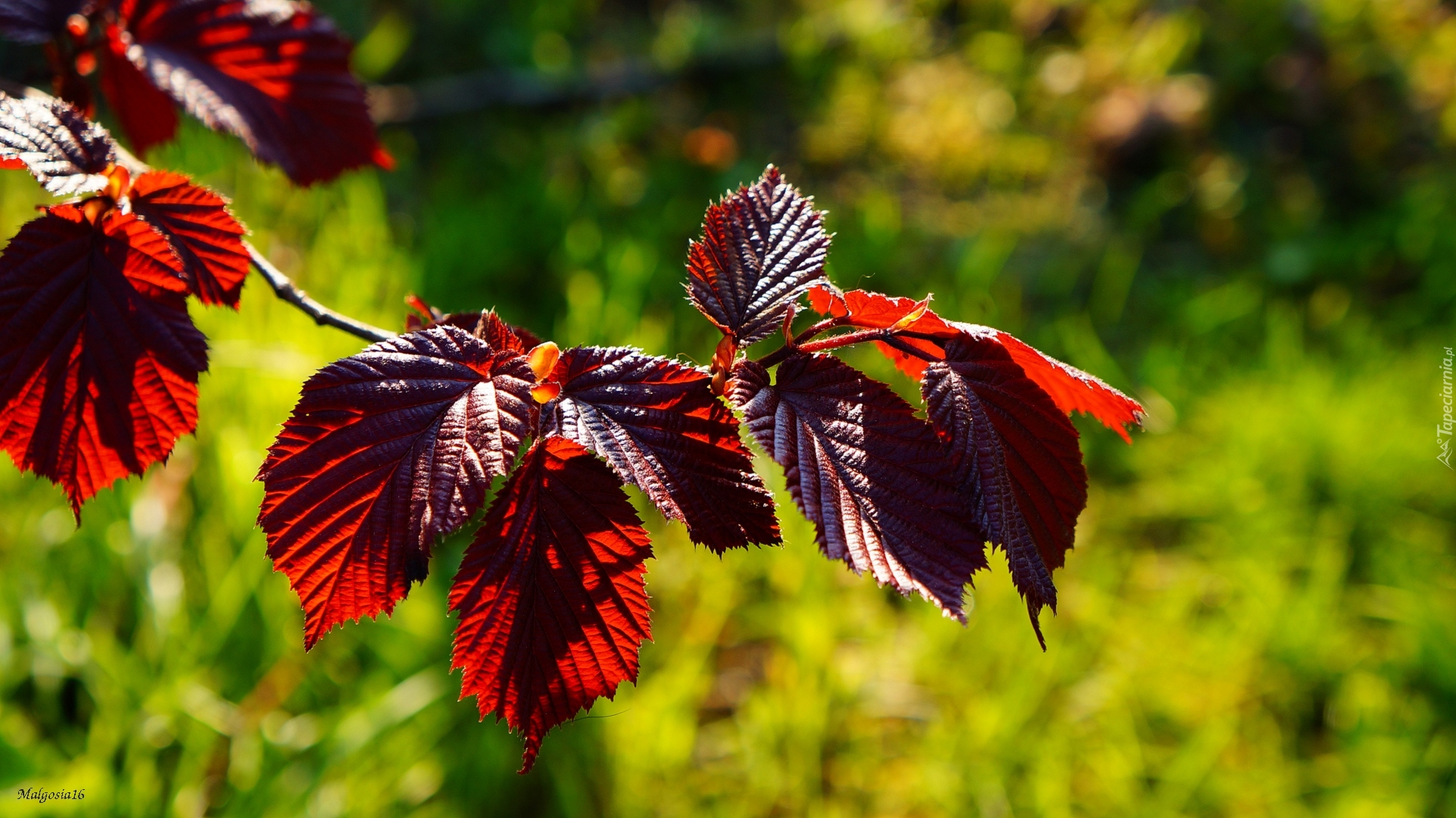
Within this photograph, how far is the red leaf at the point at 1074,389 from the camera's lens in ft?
1.98

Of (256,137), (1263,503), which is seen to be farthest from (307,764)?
(1263,503)

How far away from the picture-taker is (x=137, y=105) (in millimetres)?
946

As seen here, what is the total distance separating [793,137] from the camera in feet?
10.7

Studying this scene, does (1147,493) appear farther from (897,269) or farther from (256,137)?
(256,137)

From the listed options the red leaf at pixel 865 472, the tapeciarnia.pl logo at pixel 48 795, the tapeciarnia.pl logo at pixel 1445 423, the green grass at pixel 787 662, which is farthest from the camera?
the tapeciarnia.pl logo at pixel 1445 423

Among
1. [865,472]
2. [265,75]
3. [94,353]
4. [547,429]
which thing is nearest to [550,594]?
[547,429]

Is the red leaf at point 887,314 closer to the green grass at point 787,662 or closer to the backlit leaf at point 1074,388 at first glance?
the backlit leaf at point 1074,388

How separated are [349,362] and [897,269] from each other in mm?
2412

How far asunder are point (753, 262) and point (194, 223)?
392mm

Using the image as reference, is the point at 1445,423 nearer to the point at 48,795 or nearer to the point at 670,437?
the point at 670,437

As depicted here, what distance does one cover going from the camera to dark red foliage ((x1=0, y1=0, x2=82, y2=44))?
30.4 inches

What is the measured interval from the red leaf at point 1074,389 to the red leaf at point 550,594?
0.89 feet

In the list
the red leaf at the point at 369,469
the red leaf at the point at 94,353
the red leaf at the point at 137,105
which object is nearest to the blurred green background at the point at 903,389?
the red leaf at the point at 369,469

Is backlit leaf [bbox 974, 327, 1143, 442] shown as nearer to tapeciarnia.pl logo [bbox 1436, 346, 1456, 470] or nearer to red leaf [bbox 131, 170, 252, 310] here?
red leaf [bbox 131, 170, 252, 310]
